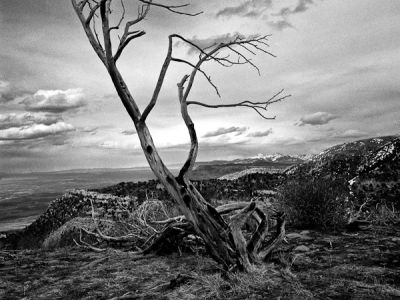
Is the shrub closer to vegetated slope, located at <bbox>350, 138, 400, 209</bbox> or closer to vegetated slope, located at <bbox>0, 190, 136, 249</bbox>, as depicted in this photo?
vegetated slope, located at <bbox>350, 138, 400, 209</bbox>

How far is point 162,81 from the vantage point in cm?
467

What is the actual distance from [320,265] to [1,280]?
4.83 meters

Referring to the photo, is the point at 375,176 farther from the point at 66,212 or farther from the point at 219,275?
the point at 66,212

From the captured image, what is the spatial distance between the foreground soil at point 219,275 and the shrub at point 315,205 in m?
0.78

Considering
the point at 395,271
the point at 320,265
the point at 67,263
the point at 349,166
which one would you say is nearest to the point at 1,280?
the point at 67,263

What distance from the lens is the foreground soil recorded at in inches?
158

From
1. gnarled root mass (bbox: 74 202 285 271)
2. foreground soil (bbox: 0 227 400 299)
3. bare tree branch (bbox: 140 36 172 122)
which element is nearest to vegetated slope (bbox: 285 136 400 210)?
foreground soil (bbox: 0 227 400 299)

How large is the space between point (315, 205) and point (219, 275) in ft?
13.9

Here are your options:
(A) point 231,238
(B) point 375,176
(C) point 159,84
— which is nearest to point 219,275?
(A) point 231,238

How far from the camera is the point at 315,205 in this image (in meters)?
7.91

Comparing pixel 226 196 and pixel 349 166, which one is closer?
pixel 226 196

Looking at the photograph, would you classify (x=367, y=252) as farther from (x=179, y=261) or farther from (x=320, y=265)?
(x=179, y=261)

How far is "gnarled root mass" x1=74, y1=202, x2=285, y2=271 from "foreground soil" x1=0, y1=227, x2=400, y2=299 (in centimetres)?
23

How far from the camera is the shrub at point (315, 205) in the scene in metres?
7.80
